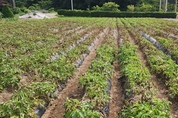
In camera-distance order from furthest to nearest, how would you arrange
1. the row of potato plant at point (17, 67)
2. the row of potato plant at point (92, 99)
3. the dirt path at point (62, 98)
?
1. the row of potato plant at point (17, 67)
2. the dirt path at point (62, 98)
3. the row of potato plant at point (92, 99)

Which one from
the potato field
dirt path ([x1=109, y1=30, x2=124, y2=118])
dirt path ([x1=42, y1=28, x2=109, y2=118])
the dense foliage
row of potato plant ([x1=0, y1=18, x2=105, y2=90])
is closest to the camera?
the potato field

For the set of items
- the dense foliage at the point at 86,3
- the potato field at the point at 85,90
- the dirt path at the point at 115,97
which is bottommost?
the dirt path at the point at 115,97

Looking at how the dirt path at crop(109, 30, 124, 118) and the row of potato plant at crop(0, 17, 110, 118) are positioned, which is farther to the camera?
the dirt path at crop(109, 30, 124, 118)

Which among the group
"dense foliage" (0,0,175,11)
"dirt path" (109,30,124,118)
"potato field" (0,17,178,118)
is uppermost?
"dense foliage" (0,0,175,11)

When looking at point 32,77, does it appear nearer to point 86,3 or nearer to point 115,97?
point 115,97

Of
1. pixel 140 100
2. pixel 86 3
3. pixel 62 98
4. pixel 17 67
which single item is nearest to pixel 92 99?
pixel 140 100

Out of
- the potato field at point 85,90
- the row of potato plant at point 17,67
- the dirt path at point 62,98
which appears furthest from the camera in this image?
the row of potato plant at point 17,67

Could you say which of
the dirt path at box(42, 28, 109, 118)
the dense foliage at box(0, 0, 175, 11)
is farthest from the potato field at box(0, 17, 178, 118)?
the dense foliage at box(0, 0, 175, 11)

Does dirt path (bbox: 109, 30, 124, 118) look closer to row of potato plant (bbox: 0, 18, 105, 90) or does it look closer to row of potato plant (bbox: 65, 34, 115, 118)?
row of potato plant (bbox: 65, 34, 115, 118)

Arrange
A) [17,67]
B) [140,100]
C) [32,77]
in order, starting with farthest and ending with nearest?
[17,67], [32,77], [140,100]

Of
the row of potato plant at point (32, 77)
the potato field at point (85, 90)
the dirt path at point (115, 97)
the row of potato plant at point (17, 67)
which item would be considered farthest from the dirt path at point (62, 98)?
the row of potato plant at point (17, 67)

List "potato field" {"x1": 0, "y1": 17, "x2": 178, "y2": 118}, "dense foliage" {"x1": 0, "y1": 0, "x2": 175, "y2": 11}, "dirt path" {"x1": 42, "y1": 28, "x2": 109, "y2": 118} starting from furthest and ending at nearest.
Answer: "dense foliage" {"x1": 0, "y1": 0, "x2": 175, "y2": 11}, "dirt path" {"x1": 42, "y1": 28, "x2": 109, "y2": 118}, "potato field" {"x1": 0, "y1": 17, "x2": 178, "y2": 118}

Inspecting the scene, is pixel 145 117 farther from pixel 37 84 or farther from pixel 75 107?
pixel 37 84

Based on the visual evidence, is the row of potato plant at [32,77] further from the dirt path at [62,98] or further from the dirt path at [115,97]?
the dirt path at [115,97]
